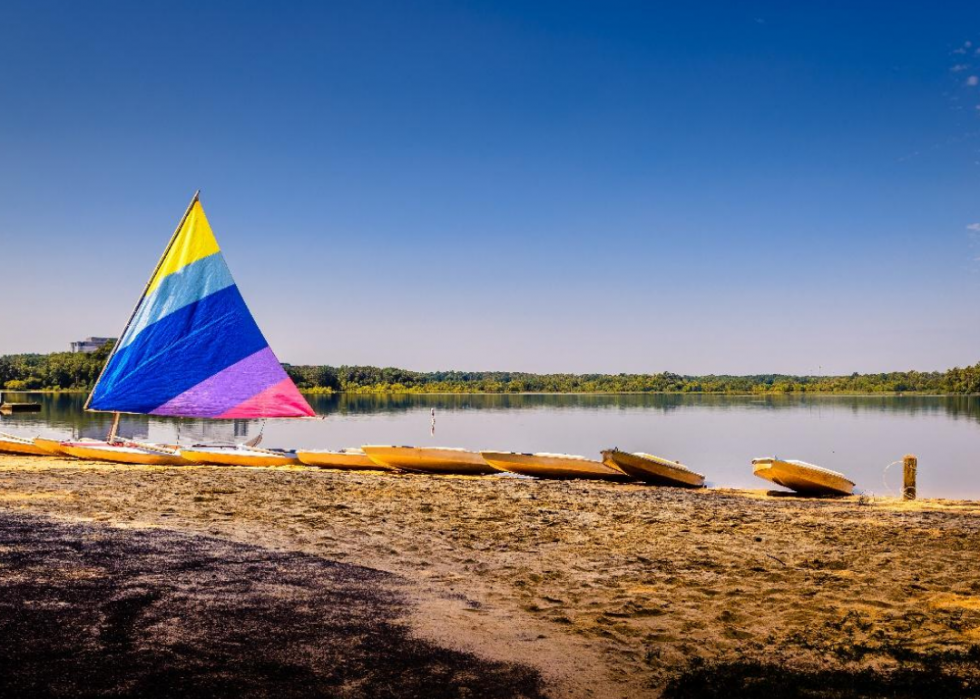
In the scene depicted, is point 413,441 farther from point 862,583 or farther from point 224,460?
point 862,583

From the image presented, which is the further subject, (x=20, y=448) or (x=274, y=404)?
(x=20, y=448)

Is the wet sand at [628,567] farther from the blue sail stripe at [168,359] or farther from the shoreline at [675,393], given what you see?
the shoreline at [675,393]

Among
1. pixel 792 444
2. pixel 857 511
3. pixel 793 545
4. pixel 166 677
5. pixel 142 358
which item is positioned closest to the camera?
pixel 166 677

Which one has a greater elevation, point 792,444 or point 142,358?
point 142,358

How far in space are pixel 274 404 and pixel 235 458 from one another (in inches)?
75.4

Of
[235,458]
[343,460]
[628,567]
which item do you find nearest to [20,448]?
[235,458]

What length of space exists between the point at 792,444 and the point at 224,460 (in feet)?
105

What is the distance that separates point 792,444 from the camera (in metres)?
40.4

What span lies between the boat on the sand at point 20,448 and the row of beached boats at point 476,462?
7.36ft

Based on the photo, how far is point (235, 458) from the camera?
20.6m

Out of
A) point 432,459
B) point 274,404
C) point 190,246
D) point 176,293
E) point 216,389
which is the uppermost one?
point 190,246

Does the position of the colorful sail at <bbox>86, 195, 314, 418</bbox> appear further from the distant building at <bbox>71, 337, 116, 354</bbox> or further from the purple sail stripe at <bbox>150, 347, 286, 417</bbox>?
the distant building at <bbox>71, 337, 116, 354</bbox>

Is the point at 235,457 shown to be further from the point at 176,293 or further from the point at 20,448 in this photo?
the point at 20,448

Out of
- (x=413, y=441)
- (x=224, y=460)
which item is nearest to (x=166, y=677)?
(x=224, y=460)
